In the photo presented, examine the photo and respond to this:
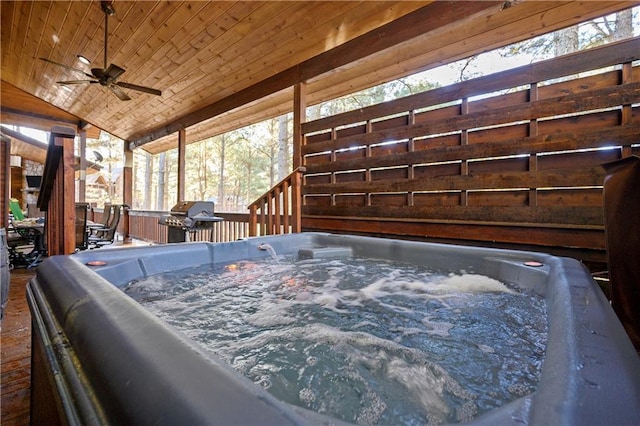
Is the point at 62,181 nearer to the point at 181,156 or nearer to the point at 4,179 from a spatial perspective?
the point at 4,179

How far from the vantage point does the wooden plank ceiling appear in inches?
110

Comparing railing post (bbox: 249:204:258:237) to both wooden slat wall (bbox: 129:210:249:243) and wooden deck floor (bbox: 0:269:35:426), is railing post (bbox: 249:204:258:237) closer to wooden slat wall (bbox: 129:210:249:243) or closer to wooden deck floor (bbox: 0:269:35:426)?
wooden slat wall (bbox: 129:210:249:243)

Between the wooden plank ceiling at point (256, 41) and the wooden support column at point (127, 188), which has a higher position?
the wooden plank ceiling at point (256, 41)

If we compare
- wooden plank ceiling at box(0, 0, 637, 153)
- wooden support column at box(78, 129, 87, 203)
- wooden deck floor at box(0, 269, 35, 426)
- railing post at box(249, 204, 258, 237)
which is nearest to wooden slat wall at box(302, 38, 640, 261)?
wooden plank ceiling at box(0, 0, 637, 153)

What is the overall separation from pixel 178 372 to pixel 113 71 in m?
4.03

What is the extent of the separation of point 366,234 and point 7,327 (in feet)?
9.82

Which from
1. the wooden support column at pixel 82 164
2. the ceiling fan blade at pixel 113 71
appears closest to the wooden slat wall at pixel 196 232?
the wooden support column at pixel 82 164

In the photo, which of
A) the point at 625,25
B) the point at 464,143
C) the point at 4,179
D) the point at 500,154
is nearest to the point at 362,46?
the point at 464,143

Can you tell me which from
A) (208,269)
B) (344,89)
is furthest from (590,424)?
(344,89)

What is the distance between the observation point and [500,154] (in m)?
2.54

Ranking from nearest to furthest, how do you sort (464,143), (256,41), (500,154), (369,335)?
(369,335), (500,154), (464,143), (256,41)

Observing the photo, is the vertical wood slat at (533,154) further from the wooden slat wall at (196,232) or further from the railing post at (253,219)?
the wooden slat wall at (196,232)

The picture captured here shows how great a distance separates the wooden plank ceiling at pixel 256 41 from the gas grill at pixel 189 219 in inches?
70.3

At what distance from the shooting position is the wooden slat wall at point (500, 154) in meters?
2.13
